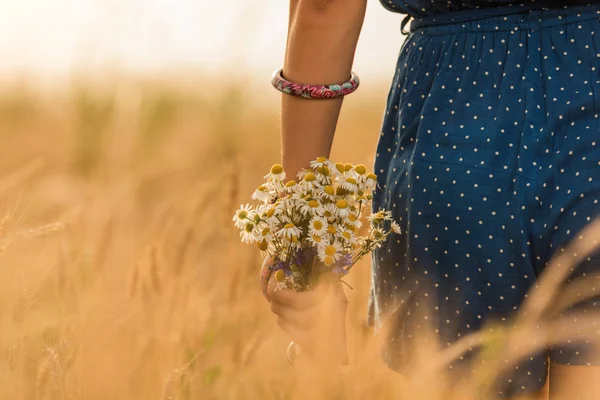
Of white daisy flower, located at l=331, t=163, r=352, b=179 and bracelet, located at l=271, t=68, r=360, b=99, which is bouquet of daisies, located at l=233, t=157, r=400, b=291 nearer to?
white daisy flower, located at l=331, t=163, r=352, b=179

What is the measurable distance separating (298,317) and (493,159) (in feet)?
1.38

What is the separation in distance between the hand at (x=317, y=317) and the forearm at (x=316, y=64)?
23 centimetres

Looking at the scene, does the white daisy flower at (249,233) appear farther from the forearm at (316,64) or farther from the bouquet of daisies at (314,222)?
the forearm at (316,64)

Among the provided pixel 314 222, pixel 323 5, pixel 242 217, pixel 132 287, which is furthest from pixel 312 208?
pixel 132 287

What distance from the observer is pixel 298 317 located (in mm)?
1471

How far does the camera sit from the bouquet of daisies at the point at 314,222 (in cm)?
135

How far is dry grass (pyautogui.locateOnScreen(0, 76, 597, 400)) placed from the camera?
1.49 metres

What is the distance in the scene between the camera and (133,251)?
2.19 metres

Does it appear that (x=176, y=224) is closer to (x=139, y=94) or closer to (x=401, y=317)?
(x=139, y=94)

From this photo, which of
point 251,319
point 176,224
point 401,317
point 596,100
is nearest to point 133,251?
point 176,224

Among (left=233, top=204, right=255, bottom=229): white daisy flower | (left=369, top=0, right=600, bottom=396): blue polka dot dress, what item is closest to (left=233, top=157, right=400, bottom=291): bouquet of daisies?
(left=233, top=204, right=255, bottom=229): white daisy flower

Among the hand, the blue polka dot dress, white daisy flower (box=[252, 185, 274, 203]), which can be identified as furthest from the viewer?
white daisy flower (box=[252, 185, 274, 203])

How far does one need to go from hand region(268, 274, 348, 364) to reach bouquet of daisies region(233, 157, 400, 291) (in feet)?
0.12

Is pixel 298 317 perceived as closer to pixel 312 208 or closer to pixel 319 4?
pixel 312 208
